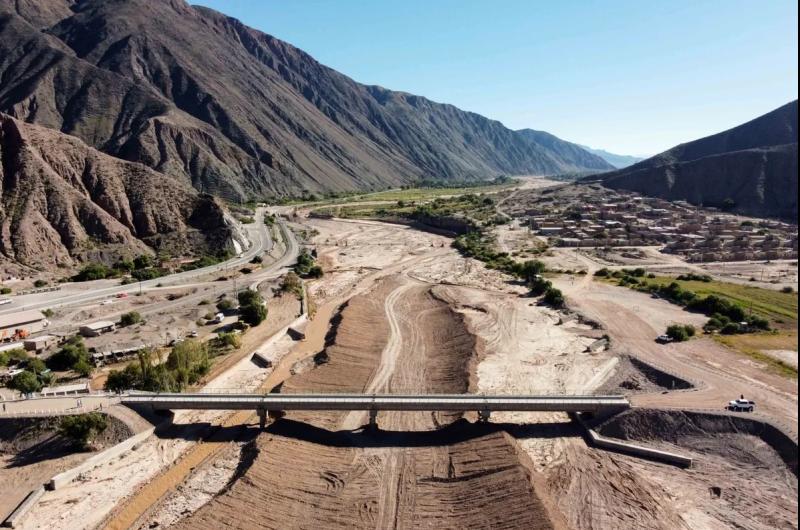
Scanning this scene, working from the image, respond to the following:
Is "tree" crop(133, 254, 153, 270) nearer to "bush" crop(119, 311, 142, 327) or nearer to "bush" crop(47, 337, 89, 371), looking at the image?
"bush" crop(119, 311, 142, 327)

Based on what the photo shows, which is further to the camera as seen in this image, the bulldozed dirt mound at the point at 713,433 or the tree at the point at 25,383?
the tree at the point at 25,383

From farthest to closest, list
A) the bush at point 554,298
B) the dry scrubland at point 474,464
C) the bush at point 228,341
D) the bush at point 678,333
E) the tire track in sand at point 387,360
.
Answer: the bush at point 554,298, the bush at point 228,341, the bush at point 678,333, the tire track in sand at point 387,360, the dry scrubland at point 474,464

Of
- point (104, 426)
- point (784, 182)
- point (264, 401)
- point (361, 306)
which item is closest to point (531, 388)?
point (264, 401)

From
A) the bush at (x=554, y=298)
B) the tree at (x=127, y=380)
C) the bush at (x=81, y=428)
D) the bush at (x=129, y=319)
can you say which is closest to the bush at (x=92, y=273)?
the bush at (x=129, y=319)

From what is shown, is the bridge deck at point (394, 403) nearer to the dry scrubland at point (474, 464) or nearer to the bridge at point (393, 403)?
the bridge at point (393, 403)

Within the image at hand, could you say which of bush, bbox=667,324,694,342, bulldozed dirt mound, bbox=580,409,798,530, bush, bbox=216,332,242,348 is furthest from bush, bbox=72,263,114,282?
bush, bbox=667,324,694,342

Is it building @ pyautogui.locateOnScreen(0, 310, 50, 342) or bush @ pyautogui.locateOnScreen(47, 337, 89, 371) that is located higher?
building @ pyautogui.locateOnScreen(0, 310, 50, 342)

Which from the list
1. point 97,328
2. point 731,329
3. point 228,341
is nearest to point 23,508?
point 228,341
